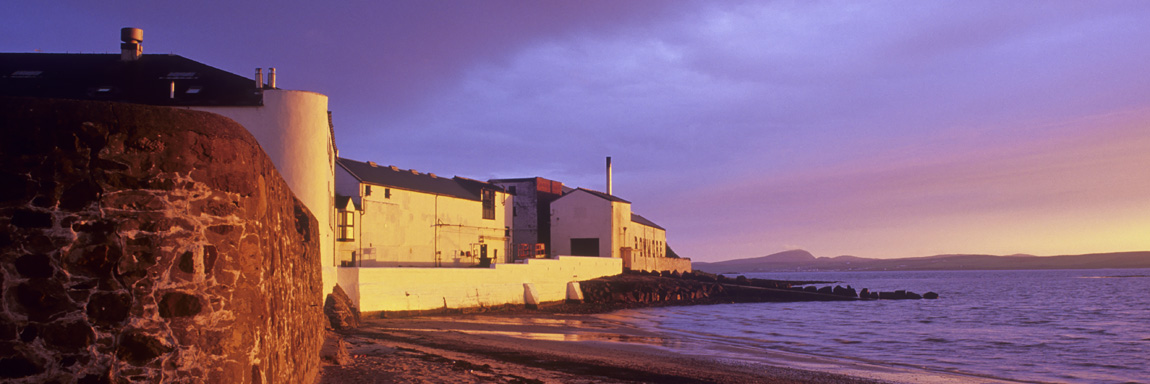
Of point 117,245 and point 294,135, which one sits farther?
point 294,135

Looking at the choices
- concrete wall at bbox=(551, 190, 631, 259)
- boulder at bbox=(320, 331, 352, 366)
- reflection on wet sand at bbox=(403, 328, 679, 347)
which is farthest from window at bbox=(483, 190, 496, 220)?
boulder at bbox=(320, 331, 352, 366)

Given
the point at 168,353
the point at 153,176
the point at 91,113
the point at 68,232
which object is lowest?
the point at 168,353

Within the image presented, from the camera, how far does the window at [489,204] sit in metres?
48.1

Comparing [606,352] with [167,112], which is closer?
[167,112]

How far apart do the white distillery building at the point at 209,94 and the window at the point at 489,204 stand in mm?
19423

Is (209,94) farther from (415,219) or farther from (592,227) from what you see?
(592,227)

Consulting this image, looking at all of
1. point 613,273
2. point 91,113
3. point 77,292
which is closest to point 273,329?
point 77,292

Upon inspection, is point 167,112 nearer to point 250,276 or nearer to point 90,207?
point 90,207

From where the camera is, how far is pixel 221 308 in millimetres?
5629

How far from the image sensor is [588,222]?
5484cm

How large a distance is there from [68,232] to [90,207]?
0.21m

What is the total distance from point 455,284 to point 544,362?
15.1 m

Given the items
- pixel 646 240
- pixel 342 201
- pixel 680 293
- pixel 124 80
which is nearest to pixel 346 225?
pixel 342 201

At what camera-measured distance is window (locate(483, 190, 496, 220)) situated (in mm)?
48128
